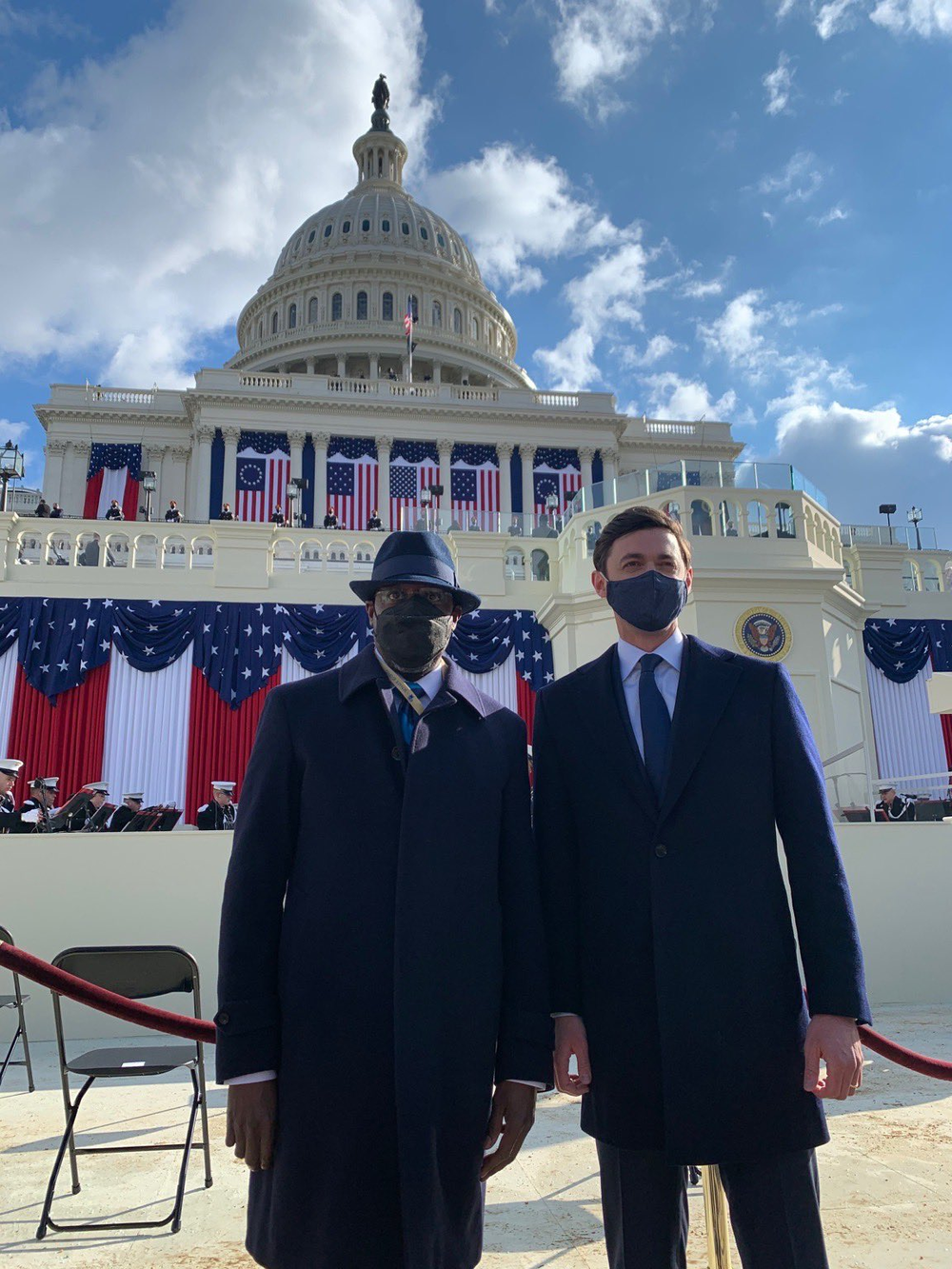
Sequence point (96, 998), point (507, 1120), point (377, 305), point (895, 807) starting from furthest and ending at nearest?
point (377, 305)
point (895, 807)
point (96, 998)
point (507, 1120)

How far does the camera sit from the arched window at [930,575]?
59.6ft

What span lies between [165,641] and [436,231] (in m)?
59.4

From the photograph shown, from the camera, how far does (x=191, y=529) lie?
15914 mm

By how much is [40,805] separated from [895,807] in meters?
11.5

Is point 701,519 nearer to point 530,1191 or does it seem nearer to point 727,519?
point 727,519

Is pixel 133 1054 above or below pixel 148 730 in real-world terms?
below

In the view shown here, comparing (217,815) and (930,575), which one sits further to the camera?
(930,575)

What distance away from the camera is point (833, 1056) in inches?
82.3

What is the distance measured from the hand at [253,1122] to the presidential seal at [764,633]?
474 inches

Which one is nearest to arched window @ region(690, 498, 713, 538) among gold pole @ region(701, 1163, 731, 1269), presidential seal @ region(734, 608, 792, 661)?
presidential seal @ region(734, 608, 792, 661)

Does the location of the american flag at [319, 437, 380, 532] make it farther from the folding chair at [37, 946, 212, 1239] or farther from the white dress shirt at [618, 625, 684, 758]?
the white dress shirt at [618, 625, 684, 758]

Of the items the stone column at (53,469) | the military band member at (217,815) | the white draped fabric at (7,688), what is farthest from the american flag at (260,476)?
the military band member at (217,815)

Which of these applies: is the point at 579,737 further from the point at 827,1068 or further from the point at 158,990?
the point at 158,990

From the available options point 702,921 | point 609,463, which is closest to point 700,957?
point 702,921
